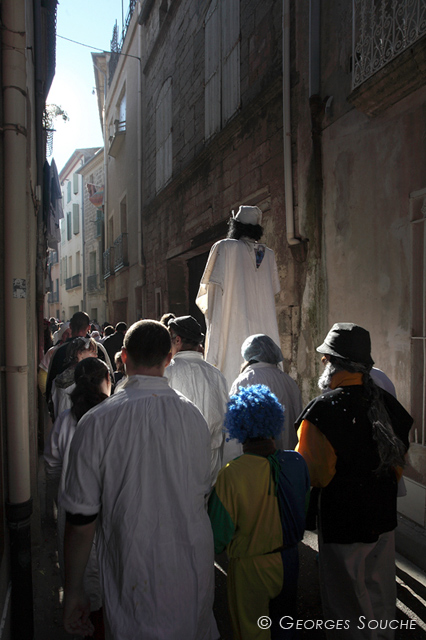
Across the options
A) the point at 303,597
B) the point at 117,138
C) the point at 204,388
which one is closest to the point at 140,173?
the point at 117,138

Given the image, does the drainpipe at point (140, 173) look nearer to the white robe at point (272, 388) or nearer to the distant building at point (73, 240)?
the white robe at point (272, 388)

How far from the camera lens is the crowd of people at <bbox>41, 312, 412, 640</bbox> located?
1677 millimetres

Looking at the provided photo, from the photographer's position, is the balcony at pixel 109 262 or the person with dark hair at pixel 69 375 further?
the balcony at pixel 109 262

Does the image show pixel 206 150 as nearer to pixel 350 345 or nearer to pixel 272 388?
pixel 272 388

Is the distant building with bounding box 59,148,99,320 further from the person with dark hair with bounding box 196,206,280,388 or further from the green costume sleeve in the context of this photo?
the green costume sleeve

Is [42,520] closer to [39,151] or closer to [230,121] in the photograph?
[39,151]

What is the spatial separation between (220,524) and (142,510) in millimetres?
473

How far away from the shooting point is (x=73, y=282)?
1130 inches

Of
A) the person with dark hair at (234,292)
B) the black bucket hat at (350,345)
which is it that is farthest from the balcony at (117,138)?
the black bucket hat at (350,345)

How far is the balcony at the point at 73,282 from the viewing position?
1089 inches

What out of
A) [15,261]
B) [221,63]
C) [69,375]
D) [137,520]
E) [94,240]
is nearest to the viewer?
[137,520]

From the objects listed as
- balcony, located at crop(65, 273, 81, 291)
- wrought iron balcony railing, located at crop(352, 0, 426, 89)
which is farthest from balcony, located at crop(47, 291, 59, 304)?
wrought iron balcony railing, located at crop(352, 0, 426, 89)

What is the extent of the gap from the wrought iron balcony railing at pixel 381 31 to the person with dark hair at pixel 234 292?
1960 mm

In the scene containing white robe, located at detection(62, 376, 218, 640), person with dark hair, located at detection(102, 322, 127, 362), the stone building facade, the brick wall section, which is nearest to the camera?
white robe, located at detection(62, 376, 218, 640)
